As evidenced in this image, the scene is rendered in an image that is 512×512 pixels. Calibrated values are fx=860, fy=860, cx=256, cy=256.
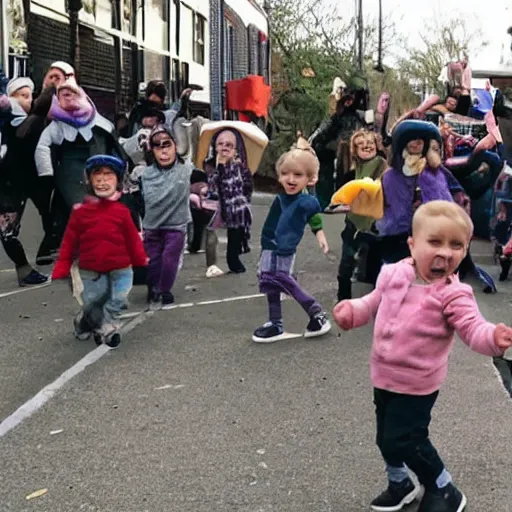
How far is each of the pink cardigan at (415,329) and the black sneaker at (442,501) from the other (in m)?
0.40

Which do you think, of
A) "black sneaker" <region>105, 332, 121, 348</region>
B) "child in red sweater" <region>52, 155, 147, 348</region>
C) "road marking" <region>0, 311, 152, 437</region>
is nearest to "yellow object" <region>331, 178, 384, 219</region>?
"child in red sweater" <region>52, 155, 147, 348</region>

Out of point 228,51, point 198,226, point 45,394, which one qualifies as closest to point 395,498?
point 45,394

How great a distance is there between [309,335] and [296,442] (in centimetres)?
192

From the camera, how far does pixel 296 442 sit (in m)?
4.04

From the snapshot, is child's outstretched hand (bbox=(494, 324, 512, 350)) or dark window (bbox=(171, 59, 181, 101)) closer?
child's outstretched hand (bbox=(494, 324, 512, 350))

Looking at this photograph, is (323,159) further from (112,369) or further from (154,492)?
(154,492)

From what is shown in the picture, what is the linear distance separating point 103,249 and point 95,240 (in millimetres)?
80

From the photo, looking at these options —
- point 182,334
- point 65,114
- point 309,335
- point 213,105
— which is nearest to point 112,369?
point 182,334

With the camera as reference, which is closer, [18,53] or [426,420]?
[426,420]

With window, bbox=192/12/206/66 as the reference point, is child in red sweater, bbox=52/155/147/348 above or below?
below

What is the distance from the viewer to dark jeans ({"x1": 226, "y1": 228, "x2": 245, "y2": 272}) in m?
8.34

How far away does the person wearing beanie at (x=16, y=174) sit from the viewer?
25.0 ft

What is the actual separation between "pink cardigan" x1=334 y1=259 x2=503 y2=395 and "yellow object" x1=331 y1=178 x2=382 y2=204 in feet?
7.56

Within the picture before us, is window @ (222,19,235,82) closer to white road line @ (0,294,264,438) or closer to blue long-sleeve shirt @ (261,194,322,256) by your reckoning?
white road line @ (0,294,264,438)
